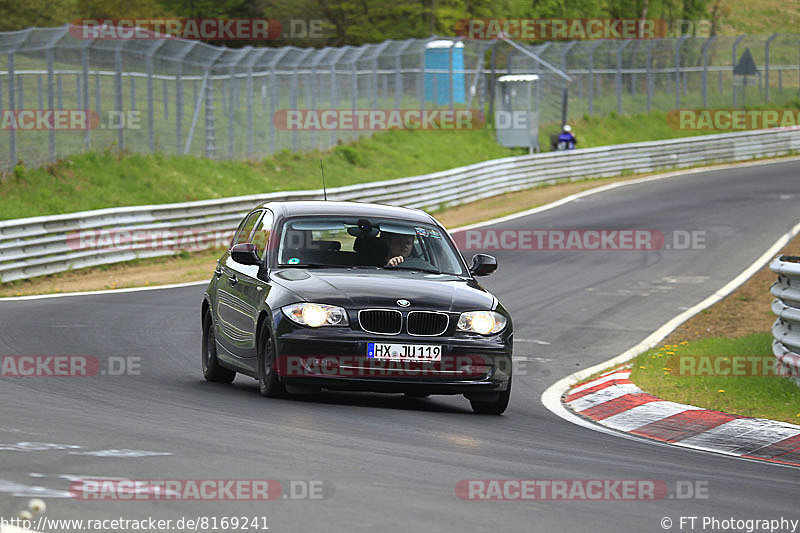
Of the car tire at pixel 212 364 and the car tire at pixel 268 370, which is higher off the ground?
the car tire at pixel 268 370

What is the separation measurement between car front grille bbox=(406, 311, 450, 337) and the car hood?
0.17ft

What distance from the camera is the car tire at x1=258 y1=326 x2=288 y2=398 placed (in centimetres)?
973

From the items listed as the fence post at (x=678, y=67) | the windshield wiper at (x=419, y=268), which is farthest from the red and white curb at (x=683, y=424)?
the fence post at (x=678, y=67)

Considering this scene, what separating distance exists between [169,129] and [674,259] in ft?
41.7

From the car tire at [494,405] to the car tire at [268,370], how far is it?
1457 mm

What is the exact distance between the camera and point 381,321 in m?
9.56

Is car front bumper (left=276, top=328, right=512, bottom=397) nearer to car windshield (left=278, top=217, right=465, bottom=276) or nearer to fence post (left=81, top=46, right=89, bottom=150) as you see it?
car windshield (left=278, top=217, right=465, bottom=276)

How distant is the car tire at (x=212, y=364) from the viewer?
11500mm

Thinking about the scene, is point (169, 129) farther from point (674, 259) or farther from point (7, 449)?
point (7, 449)

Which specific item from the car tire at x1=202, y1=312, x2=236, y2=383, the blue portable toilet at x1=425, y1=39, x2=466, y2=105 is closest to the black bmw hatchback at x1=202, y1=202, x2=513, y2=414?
the car tire at x1=202, y1=312, x2=236, y2=383

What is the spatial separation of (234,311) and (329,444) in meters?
→ 3.69

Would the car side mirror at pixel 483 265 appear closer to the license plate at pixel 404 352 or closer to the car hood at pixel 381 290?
the car hood at pixel 381 290

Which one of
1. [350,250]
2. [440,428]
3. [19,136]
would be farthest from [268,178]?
[440,428]

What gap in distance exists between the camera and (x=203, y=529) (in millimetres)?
5199
